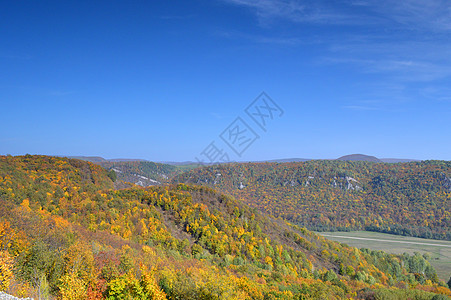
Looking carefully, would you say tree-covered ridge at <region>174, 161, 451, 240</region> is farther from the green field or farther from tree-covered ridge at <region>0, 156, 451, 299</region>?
tree-covered ridge at <region>0, 156, 451, 299</region>

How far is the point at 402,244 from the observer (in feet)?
412

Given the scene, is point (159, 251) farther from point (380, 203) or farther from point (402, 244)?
point (380, 203)

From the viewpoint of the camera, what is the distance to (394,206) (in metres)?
170

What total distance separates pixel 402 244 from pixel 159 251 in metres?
119

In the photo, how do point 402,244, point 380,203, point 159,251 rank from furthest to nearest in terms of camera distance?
point 380,203 < point 402,244 < point 159,251

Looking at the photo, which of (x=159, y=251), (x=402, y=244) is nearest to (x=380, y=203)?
(x=402, y=244)

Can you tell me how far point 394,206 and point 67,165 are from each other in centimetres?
16998

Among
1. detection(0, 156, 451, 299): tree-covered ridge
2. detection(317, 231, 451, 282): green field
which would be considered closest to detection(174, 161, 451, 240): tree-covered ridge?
detection(317, 231, 451, 282): green field

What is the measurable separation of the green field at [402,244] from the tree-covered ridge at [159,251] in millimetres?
20038

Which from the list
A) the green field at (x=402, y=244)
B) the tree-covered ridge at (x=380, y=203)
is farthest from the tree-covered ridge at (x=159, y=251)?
the tree-covered ridge at (x=380, y=203)

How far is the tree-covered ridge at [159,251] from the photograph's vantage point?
2406 cm

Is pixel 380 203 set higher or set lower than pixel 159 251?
lower

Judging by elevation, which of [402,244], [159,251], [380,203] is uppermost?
[159,251]

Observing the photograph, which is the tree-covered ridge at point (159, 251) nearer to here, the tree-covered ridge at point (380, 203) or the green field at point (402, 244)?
the green field at point (402, 244)
